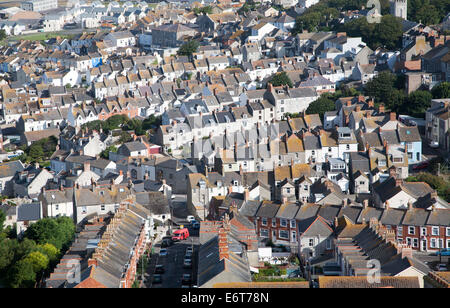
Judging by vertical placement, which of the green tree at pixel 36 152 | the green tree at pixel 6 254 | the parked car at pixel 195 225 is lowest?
the green tree at pixel 36 152

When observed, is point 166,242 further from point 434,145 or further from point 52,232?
point 434,145

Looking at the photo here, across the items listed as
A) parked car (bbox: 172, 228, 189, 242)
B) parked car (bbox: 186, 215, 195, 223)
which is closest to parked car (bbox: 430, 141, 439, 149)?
parked car (bbox: 186, 215, 195, 223)

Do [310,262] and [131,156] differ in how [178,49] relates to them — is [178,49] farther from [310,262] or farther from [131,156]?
[310,262]

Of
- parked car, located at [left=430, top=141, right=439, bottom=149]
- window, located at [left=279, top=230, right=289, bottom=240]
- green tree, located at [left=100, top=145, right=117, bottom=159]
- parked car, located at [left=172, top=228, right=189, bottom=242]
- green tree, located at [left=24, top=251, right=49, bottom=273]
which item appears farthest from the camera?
green tree, located at [left=100, top=145, right=117, bottom=159]

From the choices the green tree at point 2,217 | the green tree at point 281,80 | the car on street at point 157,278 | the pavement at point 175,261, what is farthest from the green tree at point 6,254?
the green tree at point 281,80

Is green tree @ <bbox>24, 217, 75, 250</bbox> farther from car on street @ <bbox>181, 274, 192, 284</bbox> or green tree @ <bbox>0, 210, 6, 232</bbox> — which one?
car on street @ <bbox>181, 274, 192, 284</bbox>

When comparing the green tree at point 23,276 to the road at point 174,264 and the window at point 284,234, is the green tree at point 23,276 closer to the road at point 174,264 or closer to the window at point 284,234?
the road at point 174,264

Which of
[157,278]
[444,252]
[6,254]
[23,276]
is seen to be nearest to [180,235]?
[157,278]
